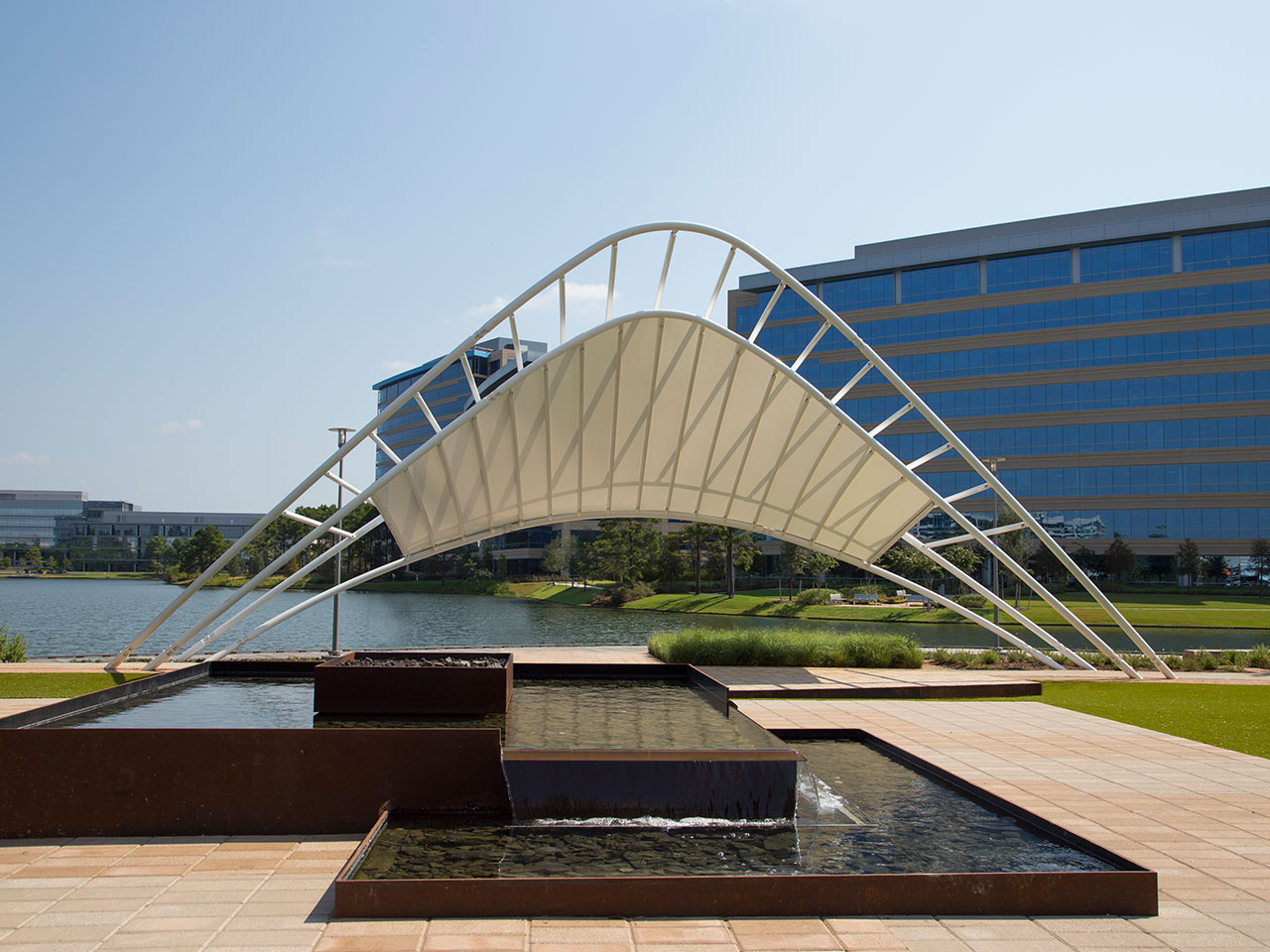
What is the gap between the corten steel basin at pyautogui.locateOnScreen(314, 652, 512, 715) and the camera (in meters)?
12.5

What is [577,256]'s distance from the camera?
1919cm

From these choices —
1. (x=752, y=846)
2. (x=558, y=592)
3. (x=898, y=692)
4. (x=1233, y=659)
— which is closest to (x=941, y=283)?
(x=558, y=592)

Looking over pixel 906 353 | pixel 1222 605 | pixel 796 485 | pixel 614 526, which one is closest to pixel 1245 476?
pixel 1222 605

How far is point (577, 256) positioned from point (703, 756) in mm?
12305

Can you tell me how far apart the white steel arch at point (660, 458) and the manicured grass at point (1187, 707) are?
181 cm

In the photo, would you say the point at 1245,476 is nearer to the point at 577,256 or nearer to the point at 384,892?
the point at 577,256

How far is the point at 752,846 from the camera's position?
8.80m

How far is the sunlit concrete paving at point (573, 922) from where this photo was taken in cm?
635

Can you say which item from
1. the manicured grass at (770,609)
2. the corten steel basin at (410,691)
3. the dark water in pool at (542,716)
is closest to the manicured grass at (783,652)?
the dark water in pool at (542,716)

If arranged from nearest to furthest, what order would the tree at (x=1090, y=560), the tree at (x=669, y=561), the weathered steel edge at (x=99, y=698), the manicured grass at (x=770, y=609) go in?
the weathered steel edge at (x=99, y=698)
the manicured grass at (x=770, y=609)
the tree at (x=1090, y=560)
the tree at (x=669, y=561)

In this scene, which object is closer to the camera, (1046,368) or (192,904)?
(192,904)

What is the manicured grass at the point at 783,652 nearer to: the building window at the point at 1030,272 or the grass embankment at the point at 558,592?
the grass embankment at the point at 558,592

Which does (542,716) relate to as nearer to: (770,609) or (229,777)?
(229,777)

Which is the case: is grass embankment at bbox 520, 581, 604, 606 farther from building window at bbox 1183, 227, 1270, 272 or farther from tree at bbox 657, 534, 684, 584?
building window at bbox 1183, 227, 1270, 272
